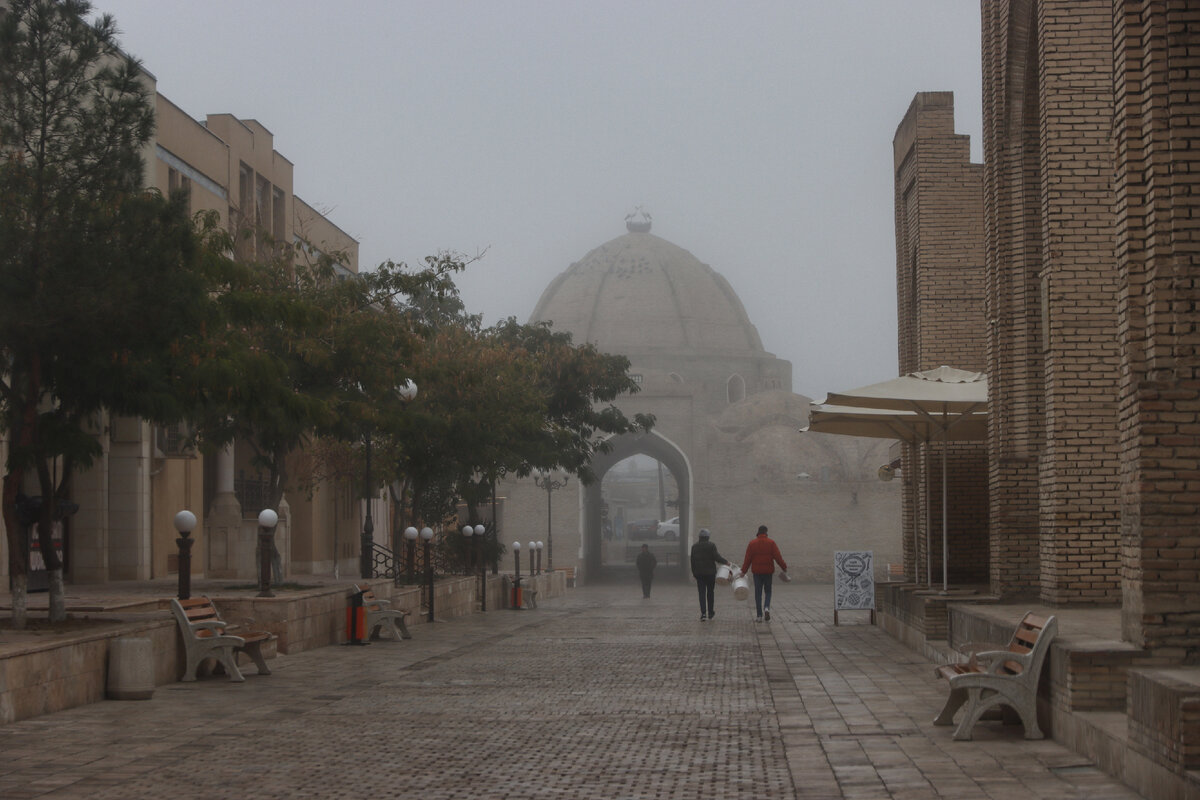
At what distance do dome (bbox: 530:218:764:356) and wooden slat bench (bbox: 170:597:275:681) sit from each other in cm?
5580

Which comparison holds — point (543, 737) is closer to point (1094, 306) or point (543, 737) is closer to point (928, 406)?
point (1094, 306)

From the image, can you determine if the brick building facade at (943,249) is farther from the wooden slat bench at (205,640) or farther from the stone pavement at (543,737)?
the wooden slat bench at (205,640)

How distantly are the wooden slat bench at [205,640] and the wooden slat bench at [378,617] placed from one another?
12.8ft

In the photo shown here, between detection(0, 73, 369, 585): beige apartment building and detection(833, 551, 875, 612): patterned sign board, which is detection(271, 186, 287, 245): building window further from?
detection(833, 551, 875, 612): patterned sign board

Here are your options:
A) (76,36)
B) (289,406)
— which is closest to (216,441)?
(289,406)

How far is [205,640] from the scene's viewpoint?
1217cm

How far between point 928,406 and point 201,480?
48.9ft

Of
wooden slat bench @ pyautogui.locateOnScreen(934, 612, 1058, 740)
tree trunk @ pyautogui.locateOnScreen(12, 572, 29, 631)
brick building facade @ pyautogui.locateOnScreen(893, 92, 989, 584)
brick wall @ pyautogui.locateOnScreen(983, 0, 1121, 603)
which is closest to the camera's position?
wooden slat bench @ pyautogui.locateOnScreen(934, 612, 1058, 740)

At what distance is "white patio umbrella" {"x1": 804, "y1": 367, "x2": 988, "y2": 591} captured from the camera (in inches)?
610

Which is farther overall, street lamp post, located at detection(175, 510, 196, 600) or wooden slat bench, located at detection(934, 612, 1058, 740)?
street lamp post, located at detection(175, 510, 196, 600)

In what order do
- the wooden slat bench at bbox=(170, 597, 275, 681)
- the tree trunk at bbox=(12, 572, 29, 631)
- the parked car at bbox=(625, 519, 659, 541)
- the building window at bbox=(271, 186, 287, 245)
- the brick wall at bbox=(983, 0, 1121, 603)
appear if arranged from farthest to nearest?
the parked car at bbox=(625, 519, 659, 541) → the building window at bbox=(271, 186, 287, 245) → the brick wall at bbox=(983, 0, 1121, 603) → the wooden slat bench at bbox=(170, 597, 275, 681) → the tree trunk at bbox=(12, 572, 29, 631)

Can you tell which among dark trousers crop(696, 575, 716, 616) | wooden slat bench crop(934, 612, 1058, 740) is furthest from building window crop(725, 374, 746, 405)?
wooden slat bench crop(934, 612, 1058, 740)

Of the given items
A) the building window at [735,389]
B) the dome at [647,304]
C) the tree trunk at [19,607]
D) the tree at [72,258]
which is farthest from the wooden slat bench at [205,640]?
the building window at [735,389]

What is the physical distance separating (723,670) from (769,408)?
47.7 m
